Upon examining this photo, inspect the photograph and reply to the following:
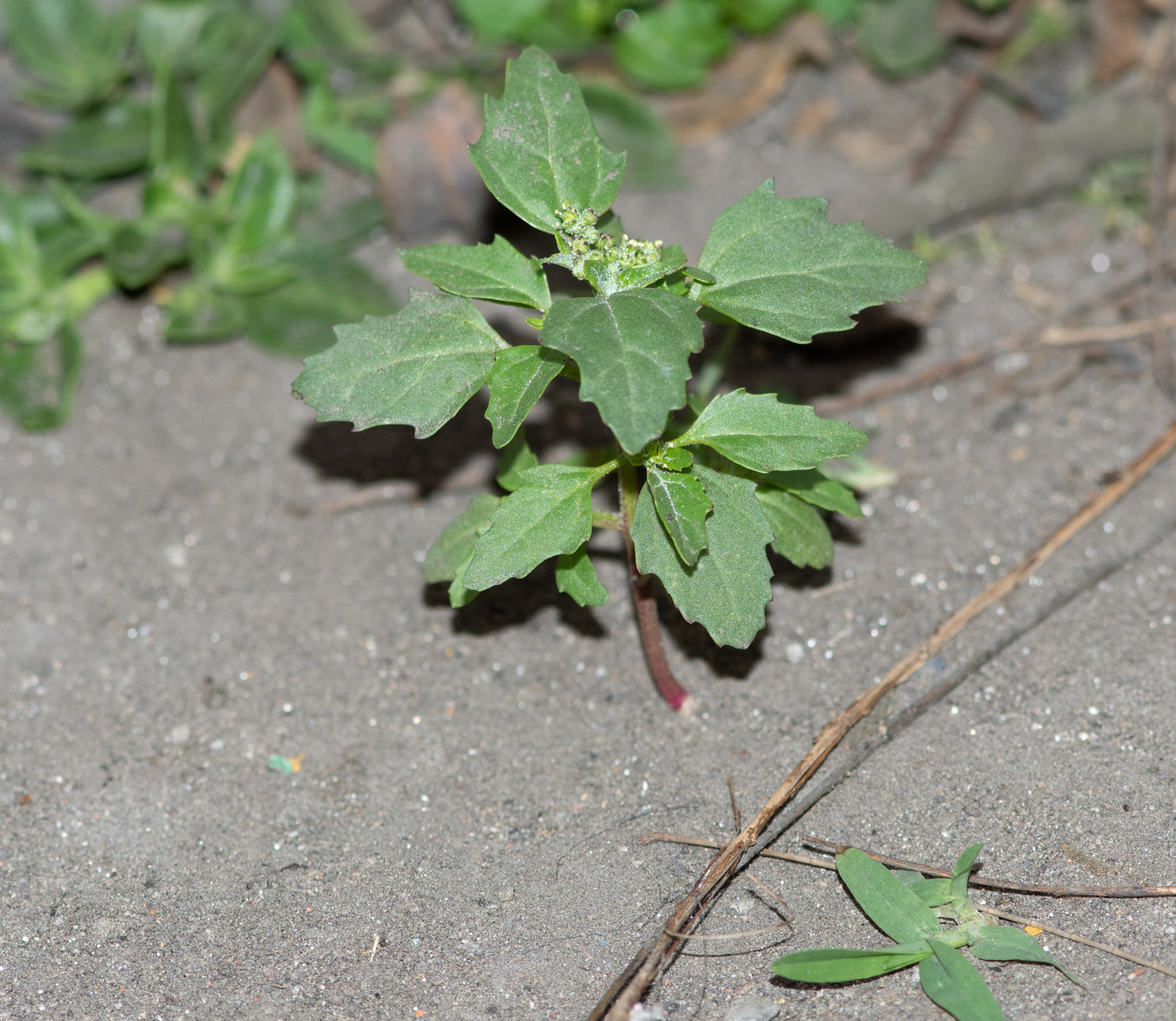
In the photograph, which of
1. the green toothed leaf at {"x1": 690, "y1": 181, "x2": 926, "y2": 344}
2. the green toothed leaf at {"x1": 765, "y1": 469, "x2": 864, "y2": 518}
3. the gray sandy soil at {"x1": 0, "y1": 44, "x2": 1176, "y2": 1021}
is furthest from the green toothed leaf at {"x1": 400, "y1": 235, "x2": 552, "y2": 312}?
the gray sandy soil at {"x1": 0, "y1": 44, "x2": 1176, "y2": 1021}

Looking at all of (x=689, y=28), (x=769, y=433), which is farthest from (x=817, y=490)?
(x=689, y=28)

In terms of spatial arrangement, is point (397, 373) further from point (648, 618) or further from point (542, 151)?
point (648, 618)

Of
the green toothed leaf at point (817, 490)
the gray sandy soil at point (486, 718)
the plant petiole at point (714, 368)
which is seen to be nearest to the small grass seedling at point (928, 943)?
the gray sandy soil at point (486, 718)

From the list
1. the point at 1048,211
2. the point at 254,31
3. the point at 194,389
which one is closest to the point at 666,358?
the point at 194,389

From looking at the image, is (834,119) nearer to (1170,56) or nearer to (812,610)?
(1170,56)

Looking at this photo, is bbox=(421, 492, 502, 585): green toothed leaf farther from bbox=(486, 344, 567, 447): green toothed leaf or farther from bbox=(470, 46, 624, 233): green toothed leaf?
bbox=(470, 46, 624, 233): green toothed leaf

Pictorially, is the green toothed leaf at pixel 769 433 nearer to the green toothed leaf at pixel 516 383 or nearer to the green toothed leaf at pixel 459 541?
the green toothed leaf at pixel 516 383
